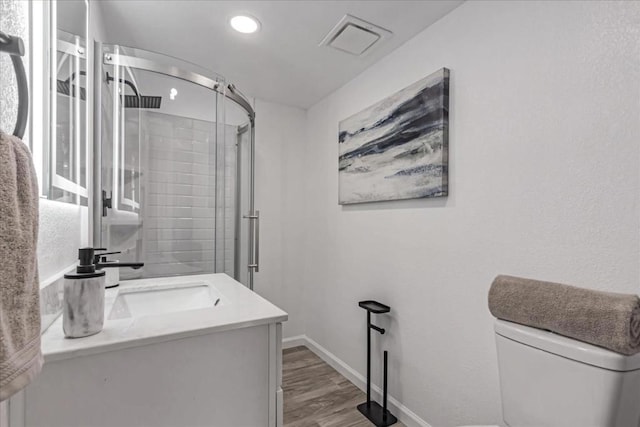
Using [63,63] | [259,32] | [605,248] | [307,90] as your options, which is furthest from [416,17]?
[63,63]

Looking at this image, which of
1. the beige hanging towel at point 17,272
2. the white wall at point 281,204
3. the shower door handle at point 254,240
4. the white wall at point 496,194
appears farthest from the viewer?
the white wall at point 281,204

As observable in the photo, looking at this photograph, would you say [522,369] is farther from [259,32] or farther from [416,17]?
[259,32]

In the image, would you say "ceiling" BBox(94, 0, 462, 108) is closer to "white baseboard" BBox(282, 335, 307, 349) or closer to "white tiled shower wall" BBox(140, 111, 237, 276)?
"white tiled shower wall" BBox(140, 111, 237, 276)

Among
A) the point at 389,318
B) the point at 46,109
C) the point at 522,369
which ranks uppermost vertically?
the point at 46,109

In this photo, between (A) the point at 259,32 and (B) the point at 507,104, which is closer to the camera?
(B) the point at 507,104

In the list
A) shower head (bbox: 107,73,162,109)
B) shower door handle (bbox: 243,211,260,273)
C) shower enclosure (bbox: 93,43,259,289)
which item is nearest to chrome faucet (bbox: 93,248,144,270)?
shower enclosure (bbox: 93,43,259,289)

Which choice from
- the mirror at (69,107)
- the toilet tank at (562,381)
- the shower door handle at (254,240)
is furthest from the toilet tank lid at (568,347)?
the shower door handle at (254,240)

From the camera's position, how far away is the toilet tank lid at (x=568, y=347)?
792 millimetres

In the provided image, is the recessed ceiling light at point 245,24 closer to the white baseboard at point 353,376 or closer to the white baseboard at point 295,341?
the white baseboard at point 353,376

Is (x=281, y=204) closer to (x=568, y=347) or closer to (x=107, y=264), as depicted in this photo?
(x=107, y=264)

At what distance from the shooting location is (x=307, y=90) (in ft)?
8.45

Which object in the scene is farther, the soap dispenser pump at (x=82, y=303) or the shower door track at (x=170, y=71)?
the shower door track at (x=170, y=71)

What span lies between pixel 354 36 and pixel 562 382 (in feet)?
6.01

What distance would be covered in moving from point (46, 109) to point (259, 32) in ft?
4.13
